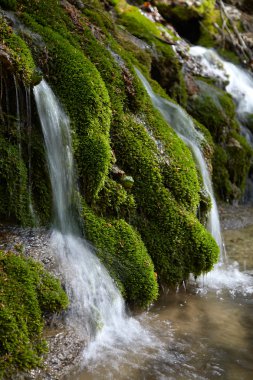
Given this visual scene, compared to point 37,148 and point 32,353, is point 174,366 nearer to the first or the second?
point 32,353

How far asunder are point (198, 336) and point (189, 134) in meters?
3.63

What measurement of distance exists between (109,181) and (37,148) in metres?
0.89

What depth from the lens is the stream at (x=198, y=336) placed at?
3342mm

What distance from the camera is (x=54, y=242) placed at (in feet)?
13.3

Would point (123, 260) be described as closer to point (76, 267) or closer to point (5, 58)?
point (76, 267)

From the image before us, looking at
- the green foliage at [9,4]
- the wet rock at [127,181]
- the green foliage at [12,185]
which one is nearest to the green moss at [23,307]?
the green foliage at [12,185]

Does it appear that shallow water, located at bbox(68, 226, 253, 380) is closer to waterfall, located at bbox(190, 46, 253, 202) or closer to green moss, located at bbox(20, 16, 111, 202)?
green moss, located at bbox(20, 16, 111, 202)

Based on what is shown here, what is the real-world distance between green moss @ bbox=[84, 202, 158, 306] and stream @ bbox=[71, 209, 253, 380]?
0.28m

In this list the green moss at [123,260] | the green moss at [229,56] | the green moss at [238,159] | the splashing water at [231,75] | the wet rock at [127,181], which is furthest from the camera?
the green moss at [229,56]

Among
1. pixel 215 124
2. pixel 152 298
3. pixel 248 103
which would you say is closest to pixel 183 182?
pixel 152 298

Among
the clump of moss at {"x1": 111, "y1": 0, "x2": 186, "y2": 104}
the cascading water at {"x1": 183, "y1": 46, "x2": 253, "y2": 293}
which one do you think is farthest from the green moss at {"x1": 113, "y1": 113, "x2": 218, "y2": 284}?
the cascading water at {"x1": 183, "y1": 46, "x2": 253, "y2": 293}

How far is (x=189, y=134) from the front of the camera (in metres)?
6.77

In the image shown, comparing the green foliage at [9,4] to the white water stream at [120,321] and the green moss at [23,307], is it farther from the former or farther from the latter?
the green moss at [23,307]

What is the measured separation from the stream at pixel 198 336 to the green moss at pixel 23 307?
1.41ft
